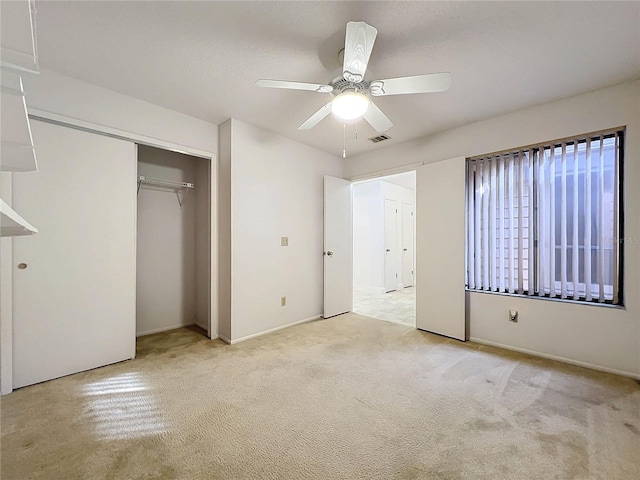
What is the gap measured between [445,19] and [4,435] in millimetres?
3600

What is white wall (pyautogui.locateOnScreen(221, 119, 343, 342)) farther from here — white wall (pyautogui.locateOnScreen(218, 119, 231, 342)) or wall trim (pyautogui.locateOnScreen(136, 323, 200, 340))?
wall trim (pyautogui.locateOnScreen(136, 323, 200, 340))

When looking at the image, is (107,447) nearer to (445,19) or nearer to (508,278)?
(445,19)

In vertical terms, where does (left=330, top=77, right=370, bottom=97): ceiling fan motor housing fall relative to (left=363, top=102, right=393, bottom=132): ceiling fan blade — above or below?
above

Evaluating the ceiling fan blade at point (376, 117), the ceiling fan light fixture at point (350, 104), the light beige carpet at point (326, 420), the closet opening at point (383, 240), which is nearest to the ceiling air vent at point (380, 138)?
the ceiling fan blade at point (376, 117)

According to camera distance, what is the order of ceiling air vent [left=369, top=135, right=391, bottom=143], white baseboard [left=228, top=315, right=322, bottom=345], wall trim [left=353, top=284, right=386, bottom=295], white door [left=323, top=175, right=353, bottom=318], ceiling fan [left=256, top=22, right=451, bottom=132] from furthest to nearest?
wall trim [left=353, top=284, right=386, bottom=295]
white door [left=323, top=175, right=353, bottom=318]
ceiling air vent [left=369, top=135, right=391, bottom=143]
white baseboard [left=228, top=315, right=322, bottom=345]
ceiling fan [left=256, top=22, right=451, bottom=132]

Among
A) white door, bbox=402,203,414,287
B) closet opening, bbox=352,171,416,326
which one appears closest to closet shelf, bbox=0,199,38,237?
closet opening, bbox=352,171,416,326

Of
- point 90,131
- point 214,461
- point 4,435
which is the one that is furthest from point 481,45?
point 4,435

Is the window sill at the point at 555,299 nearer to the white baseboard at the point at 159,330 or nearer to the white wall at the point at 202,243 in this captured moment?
the white wall at the point at 202,243

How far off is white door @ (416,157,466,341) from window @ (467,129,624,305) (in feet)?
0.65

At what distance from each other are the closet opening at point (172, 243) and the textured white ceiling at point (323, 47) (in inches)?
43.3

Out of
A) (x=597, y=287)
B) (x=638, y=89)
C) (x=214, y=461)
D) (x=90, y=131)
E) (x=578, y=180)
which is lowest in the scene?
(x=214, y=461)

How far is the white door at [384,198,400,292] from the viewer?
6.06 m

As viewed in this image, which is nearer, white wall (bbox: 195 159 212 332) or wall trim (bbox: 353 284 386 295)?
white wall (bbox: 195 159 212 332)

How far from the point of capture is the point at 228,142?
301 cm
